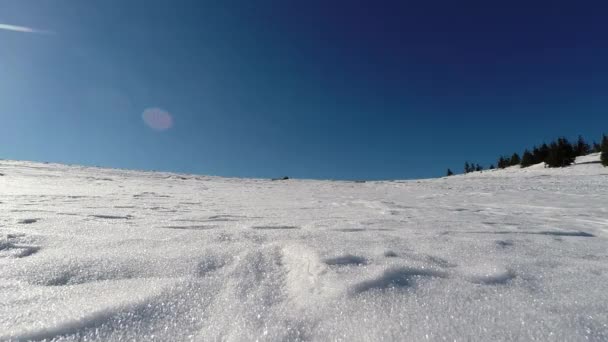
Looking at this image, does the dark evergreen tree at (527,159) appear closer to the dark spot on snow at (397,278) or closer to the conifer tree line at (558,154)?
the conifer tree line at (558,154)

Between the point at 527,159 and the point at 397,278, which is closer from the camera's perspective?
the point at 397,278

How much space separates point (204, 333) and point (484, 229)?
2487mm

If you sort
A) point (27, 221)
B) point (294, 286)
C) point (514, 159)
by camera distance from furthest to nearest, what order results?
point (514, 159)
point (27, 221)
point (294, 286)

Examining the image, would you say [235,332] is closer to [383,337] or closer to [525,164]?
[383,337]

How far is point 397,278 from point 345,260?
328mm

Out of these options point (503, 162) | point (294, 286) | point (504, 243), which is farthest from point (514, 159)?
point (294, 286)

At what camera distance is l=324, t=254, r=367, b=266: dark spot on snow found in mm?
1466

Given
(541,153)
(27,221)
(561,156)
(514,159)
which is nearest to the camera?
(27,221)

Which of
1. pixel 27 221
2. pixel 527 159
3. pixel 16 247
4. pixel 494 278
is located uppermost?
pixel 527 159

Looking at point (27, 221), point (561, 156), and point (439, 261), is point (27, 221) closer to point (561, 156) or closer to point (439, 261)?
point (439, 261)

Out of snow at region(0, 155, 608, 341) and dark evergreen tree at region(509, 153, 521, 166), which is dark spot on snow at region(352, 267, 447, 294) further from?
dark evergreen tree at region(509, 153, 521, 166)

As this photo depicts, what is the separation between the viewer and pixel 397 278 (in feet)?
4.06

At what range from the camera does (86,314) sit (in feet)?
2.95

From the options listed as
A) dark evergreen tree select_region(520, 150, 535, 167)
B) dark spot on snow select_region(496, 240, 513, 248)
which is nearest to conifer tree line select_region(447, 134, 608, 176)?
dark evergreen tree select_region(520, 150, 535, 167)
